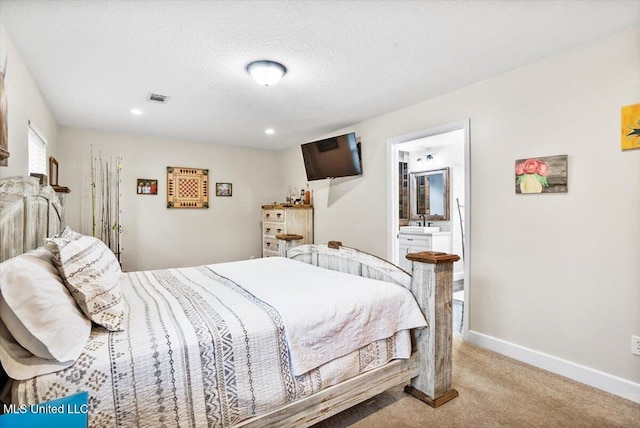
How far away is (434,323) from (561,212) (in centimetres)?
135

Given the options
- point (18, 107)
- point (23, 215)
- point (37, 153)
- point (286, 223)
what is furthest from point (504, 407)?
point (37, 153)

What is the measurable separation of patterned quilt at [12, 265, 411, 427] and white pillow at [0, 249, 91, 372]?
0.07 meters

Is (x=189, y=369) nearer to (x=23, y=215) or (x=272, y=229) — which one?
(x=23, y=215)

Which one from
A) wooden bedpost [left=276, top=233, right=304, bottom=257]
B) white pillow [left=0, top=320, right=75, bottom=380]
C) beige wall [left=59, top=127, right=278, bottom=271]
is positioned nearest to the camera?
white pillow [left=0, top=320, right=75, bottom=380]

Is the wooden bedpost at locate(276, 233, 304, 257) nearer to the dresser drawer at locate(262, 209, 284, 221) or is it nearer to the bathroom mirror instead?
the dresser drawer at locate(262, 209, 284, 221)

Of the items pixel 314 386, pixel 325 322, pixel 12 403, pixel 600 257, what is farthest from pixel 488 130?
pixel 12 403

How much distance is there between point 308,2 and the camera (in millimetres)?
1692

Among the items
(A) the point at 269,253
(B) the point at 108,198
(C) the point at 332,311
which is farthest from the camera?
(A) the point at 269,253

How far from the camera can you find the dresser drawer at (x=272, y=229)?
4.75 metres

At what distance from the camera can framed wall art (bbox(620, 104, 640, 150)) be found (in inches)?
77.0

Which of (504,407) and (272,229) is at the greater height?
(272,229)

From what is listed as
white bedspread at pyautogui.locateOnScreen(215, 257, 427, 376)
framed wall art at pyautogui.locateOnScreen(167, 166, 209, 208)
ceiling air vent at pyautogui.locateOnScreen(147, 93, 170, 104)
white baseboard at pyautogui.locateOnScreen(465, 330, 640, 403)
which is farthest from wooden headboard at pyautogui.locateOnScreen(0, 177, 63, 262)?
white baseboard at pyautogui.locateOnScreen(465, 330, 640, 403)

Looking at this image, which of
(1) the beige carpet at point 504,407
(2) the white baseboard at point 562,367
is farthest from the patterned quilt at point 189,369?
(2) the white baseboard at point 562,367

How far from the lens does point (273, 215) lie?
496 centimetres
